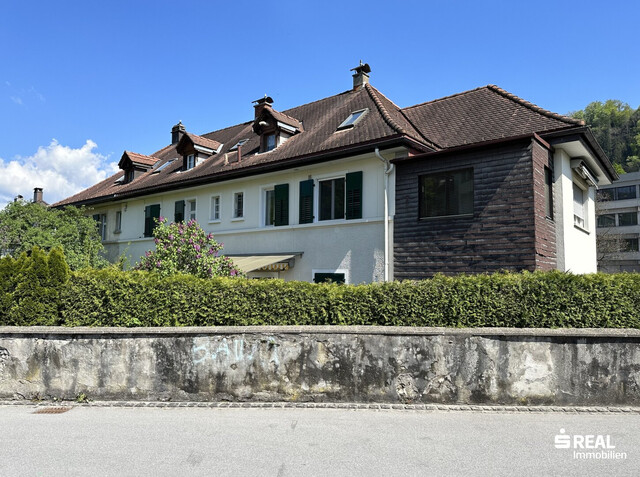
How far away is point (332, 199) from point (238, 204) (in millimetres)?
4818

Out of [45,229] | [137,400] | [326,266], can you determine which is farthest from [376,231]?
[45,229]

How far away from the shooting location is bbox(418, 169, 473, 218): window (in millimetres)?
13094

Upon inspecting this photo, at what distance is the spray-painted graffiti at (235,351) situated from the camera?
7391 mm

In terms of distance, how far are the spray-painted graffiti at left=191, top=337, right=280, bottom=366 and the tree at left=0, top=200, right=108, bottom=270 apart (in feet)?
46.1

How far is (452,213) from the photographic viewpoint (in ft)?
43.5

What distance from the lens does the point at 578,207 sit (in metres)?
16.6

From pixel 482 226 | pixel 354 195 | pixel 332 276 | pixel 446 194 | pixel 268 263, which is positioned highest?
pixel 354 195

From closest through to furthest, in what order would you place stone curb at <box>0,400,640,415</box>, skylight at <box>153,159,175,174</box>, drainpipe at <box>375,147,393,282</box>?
stone curb at <box>0,400,640,415</box> → drainpipe at <box>375,147,393,282</box> → skylight at <box>153,159,175,174</box>

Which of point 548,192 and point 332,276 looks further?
point 332,276

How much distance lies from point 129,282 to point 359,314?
3849 millimetres

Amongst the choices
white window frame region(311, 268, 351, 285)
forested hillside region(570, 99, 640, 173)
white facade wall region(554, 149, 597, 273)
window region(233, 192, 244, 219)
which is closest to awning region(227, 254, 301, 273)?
white window frame region(311, 268, 351, 285)

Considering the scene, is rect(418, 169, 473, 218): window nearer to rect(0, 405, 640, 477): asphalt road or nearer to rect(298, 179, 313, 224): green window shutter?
rect(298, 179, 313, 224): green window shutter

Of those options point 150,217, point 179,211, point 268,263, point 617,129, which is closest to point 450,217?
point 268,263

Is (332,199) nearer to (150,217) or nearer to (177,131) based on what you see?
(150,217)
